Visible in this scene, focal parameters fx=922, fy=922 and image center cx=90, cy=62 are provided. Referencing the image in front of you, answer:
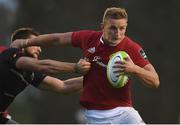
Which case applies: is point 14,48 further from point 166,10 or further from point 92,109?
point 166,10

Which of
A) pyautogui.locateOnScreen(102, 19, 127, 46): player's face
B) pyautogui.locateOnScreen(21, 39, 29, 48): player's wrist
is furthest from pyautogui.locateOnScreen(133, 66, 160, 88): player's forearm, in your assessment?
pyautogui.locateOnScreen(21, 39, 29, 48): player's wrist

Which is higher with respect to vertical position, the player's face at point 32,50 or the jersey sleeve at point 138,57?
the jersey sleeve at point 138,57

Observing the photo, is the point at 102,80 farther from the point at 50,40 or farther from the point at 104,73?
the point at 50,40

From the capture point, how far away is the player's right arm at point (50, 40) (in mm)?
11422

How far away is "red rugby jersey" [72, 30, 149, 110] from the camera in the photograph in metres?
11.0

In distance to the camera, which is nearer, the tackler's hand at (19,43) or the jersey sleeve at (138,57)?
the jersey sleeve at (138,57)

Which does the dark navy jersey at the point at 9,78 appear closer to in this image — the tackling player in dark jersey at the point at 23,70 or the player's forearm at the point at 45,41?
the tackling player in dark jersey at the point at 23,70

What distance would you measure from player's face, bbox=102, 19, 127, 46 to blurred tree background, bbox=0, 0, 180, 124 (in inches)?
817

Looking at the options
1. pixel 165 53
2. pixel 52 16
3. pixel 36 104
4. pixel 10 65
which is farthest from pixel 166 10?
pixel 10 65

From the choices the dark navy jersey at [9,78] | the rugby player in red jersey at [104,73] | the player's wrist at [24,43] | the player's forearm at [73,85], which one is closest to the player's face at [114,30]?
the rugby player in red jersey at [104,73]

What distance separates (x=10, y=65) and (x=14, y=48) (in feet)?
0.80

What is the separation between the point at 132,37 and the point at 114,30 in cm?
2214

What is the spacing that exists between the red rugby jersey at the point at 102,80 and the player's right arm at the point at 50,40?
0.38 metres

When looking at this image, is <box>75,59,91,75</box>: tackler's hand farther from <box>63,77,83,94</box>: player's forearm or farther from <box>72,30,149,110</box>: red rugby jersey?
<box>63,77,83,94</box>: player's forearm
